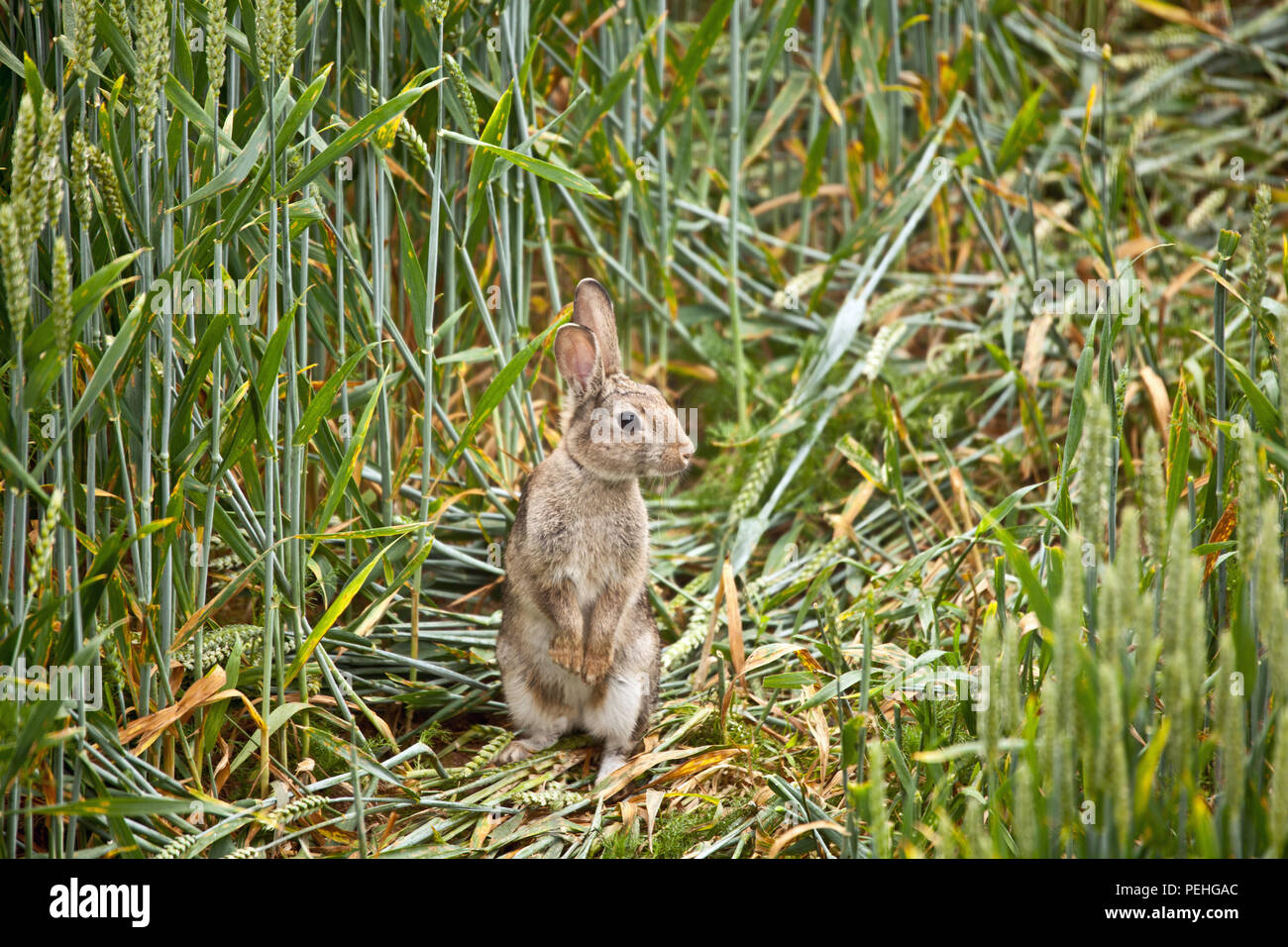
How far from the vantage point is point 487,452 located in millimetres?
3766

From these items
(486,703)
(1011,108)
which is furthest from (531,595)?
(1011,108)

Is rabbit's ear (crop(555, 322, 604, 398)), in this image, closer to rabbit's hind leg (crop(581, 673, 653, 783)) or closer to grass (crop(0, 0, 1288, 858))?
grass (crop(0, 0, 1288, 858))

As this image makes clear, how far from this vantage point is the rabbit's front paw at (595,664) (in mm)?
2918

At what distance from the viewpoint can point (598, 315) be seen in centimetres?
Result: 297

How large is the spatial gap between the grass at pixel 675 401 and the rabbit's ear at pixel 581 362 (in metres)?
0.25

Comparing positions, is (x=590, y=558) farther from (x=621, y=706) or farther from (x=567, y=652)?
(x=621, y=706)

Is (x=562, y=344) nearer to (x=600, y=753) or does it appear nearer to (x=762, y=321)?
(x=600, y=753)

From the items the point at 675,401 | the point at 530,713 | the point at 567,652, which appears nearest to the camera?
the point at 567,652

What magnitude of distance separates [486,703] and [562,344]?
40.9 inches

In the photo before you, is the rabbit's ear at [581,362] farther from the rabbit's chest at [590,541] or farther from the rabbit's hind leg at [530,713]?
the rabbit's hind leg at [530,713]

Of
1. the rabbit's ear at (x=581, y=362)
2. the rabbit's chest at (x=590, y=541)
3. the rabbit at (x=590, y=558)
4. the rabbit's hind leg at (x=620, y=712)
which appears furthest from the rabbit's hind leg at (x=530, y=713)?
the rabbit's ear at (x=581, y=362)

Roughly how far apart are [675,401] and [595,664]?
5.40 ft

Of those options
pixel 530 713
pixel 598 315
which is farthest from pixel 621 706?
pixel 598 315

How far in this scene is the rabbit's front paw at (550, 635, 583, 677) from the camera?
290cm
